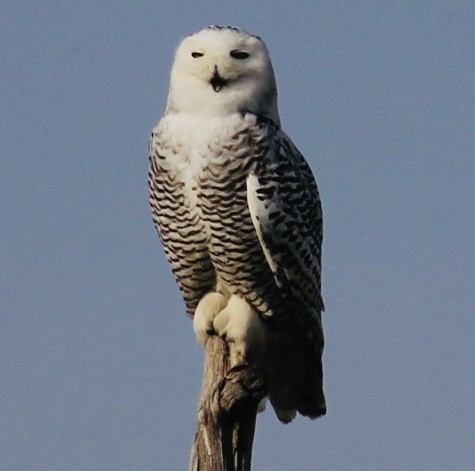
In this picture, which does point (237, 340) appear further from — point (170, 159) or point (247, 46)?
point (247, 46)

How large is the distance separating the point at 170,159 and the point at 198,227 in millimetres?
413

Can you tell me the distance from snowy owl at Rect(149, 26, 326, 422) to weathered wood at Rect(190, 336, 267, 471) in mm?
589

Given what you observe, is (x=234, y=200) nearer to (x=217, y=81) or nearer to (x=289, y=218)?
(x=289, y=218)

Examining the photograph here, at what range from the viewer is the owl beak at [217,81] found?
8.28 metres

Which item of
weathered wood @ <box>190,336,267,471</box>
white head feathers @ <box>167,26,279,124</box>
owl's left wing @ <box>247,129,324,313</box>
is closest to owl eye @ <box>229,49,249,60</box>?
white head feathers @ <box>167,26,279,124</box>

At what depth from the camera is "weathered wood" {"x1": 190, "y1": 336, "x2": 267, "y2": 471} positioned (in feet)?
24.0

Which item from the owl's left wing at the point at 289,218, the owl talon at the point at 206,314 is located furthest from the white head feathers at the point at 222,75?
the owl talon at the point at 206,314

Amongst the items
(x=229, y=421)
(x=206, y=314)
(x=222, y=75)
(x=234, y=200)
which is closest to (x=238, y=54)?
(x=222, y=75)

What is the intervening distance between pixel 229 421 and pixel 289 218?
4.68 feet

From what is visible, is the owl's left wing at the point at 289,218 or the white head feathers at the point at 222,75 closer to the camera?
the owl's left wing at the point at 289,218

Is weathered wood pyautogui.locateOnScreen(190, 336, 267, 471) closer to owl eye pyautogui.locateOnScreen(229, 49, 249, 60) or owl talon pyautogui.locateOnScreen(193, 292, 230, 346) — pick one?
owl talon pyautogui.locateOnScreen(193, 292, 230, 346)

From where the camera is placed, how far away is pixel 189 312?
8641 mm

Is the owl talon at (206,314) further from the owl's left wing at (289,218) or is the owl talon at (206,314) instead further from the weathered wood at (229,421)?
the weathered wood at (229,421)

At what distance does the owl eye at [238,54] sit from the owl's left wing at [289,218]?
1.53ft
